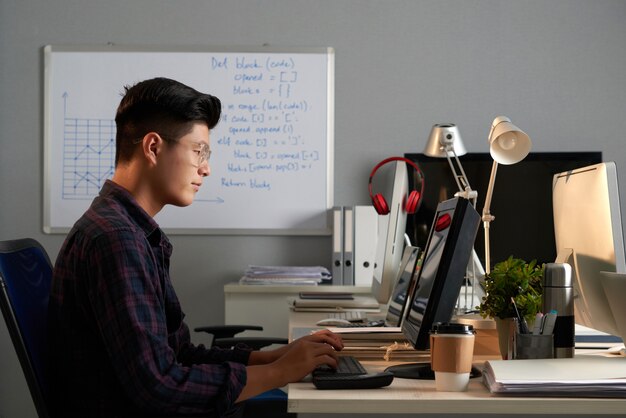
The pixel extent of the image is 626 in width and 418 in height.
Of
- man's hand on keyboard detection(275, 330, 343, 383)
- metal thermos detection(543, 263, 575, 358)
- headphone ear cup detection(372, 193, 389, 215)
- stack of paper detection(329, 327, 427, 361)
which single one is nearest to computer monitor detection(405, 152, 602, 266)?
headphone ear cup detection(372, 193, 389, 215)

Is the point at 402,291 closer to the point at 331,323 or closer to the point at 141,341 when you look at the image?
the point at 331,323

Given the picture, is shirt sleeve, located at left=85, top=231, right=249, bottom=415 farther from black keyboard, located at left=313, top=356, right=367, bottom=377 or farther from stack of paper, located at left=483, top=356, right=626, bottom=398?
stack of paper, located at left=483, top=356, right=626, bottom=398

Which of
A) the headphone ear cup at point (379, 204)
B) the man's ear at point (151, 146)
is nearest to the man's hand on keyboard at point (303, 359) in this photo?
the man's ear at point (151, 146)

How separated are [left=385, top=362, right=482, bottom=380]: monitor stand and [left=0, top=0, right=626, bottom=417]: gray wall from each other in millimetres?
2393

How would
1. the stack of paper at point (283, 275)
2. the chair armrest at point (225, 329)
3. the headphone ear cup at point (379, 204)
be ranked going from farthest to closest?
the stack of paper at point (283, 275) → the chair armrest at point (225, 329) → the headphone ear cup at point (379, 204)

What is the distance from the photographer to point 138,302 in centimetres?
129

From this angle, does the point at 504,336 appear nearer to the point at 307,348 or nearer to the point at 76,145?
the point at 307,348

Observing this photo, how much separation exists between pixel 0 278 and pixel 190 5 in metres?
2.72

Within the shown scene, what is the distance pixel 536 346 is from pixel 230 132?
261 cm

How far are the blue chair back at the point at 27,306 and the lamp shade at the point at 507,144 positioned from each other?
1.06 meters

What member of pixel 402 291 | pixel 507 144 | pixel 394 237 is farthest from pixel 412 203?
pixel 507 144

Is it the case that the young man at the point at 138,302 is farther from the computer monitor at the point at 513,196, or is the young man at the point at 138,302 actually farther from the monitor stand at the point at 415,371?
the computer monitor at the point at 513,196

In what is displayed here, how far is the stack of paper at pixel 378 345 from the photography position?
1.59 metres

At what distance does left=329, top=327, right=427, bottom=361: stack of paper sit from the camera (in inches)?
62.4
